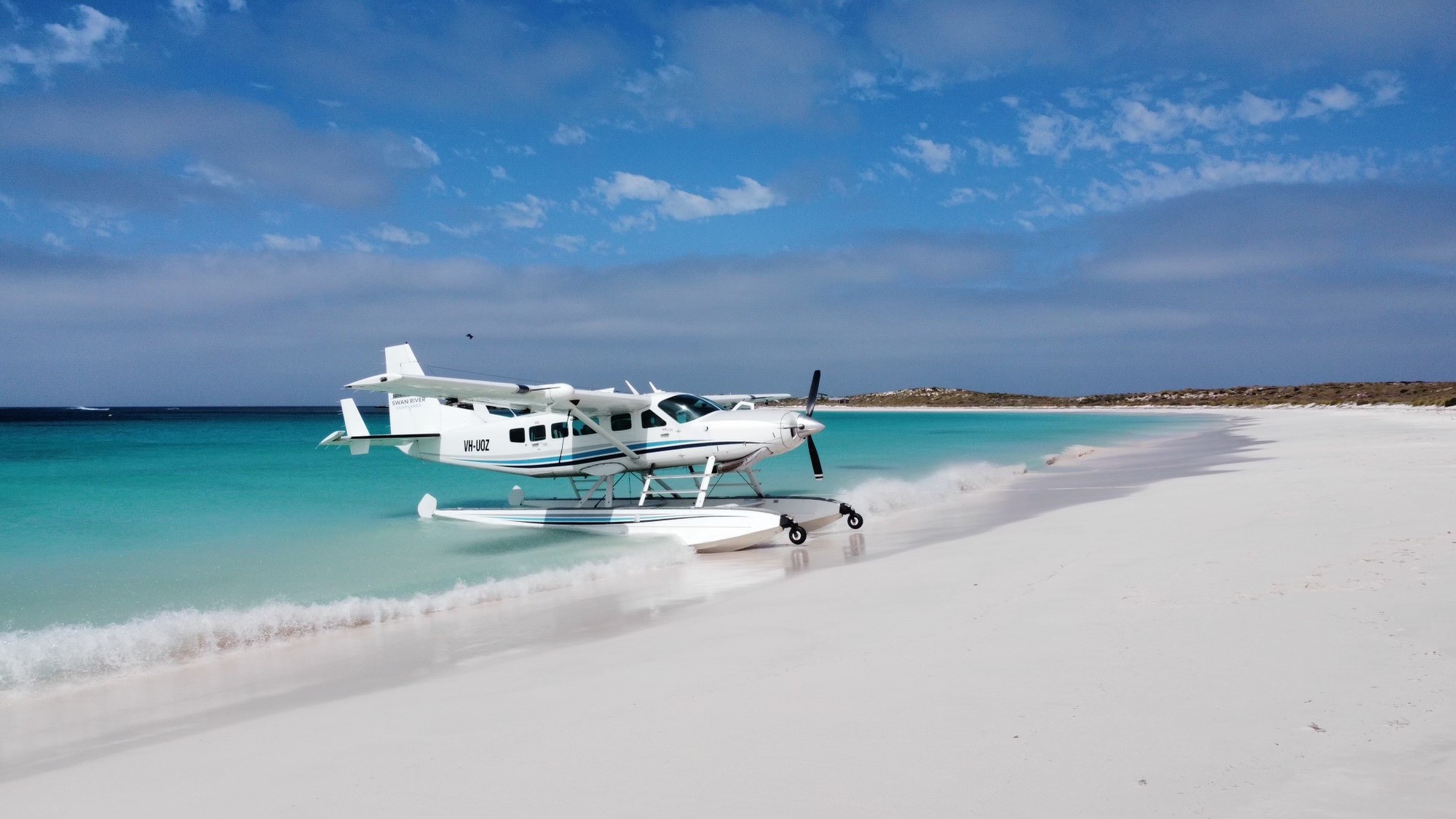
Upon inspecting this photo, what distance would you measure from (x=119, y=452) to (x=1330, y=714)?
133ft

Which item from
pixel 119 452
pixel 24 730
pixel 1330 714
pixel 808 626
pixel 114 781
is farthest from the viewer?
pixel 119 452

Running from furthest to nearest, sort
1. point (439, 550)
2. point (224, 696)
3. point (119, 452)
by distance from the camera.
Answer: point (119, 452) → point (439, 550) → point (224, 696)

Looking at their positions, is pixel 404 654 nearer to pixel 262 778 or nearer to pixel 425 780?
pixel 262 778

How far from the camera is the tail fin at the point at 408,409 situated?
1549 centimetres

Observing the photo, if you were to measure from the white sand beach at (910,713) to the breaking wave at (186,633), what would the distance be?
1.81 feet

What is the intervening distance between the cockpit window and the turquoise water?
2.28 m

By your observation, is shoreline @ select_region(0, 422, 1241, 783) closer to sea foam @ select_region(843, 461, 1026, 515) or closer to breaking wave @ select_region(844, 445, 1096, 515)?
sea foam @ select_region(843, 461, 1026, 515)

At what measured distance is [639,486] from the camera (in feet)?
73.6

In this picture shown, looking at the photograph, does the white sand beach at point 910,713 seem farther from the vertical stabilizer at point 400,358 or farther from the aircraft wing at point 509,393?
the vertical stabilizer at point 400,358

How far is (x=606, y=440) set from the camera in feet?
45.1

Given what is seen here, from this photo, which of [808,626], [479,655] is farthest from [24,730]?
[808,626]

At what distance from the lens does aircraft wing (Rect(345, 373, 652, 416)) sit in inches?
404

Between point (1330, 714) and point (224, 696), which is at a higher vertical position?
point (1330, 714)

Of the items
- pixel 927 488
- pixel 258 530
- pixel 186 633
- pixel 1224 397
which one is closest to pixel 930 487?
pixel 927 488
